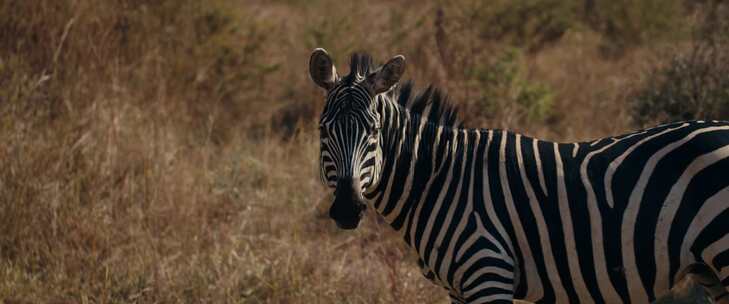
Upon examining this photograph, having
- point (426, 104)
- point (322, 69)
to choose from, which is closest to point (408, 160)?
point (426, 104)

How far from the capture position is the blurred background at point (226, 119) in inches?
231

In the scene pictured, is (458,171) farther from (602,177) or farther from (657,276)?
(657,276)

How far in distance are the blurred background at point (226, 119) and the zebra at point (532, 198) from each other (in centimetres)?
165

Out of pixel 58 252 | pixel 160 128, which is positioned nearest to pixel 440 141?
pixel 58 252

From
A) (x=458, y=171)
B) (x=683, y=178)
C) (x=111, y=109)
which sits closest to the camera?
(x=683, y=178)

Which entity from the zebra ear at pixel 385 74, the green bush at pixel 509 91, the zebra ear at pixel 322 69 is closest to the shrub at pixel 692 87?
the green bush at pixel 509 91

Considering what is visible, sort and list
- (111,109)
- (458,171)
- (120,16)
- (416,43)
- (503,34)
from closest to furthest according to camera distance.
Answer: (458,171), (111,109), (120,16), (416,43), (503,34)

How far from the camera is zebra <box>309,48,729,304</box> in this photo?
367cm

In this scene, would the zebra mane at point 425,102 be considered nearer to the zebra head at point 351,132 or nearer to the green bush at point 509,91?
the zebra head at point 351,132

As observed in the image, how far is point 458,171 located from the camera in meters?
4.04

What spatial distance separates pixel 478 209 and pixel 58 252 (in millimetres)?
3587

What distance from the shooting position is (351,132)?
3748mm

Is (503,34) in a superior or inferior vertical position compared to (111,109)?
superior

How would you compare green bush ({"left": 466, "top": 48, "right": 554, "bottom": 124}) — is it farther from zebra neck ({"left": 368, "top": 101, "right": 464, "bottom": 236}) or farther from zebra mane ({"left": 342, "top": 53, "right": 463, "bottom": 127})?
zebra neck ({"left": 368, "top": 101, "right": 464, "bottom": 236})
